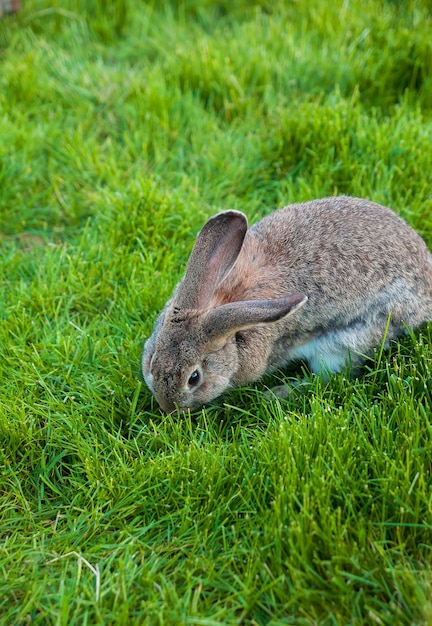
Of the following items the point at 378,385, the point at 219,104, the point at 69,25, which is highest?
the point at 69,25

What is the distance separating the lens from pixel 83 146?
6.11 m

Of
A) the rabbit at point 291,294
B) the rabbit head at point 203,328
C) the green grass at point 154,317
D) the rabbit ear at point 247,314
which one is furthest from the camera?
the rabbit at point 291,294

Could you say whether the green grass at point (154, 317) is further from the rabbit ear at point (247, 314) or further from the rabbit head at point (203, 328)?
the rabbit ear at point (247, 314)

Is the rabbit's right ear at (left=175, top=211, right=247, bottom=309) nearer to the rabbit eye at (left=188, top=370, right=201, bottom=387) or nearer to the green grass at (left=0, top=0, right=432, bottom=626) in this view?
the rabbit eye at (left=188, top=370, right=201, bottom=387)

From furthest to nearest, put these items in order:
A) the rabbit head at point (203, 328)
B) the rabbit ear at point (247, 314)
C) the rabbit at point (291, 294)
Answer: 1. the rabbit at point (291, 294)
2. the rabbit head at point (203, 328)
3. the rabbit ear at point (247, 314)

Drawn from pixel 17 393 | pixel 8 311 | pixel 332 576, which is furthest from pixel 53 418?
pixel 332 576

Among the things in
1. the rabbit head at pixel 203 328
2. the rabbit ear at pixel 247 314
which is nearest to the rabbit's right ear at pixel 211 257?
the rabbit head at pixel 203 328

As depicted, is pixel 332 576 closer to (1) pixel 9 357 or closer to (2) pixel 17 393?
(2) pixel 17 393

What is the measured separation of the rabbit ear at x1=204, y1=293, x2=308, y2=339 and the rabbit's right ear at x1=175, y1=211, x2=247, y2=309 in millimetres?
177

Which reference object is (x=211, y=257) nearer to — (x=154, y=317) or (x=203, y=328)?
(x=203, y=328)

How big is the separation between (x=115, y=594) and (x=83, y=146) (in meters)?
3.91

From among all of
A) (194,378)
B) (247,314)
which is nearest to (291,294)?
(247,314)

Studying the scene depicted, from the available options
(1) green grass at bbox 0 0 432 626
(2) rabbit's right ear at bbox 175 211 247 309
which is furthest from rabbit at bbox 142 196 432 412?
(1) green grass at bbox 0 0 432 626

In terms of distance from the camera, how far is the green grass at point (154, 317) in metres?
3.30
